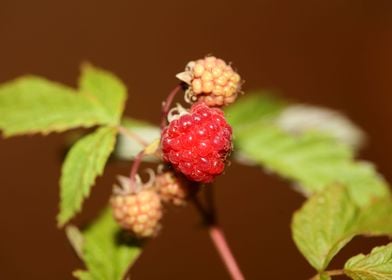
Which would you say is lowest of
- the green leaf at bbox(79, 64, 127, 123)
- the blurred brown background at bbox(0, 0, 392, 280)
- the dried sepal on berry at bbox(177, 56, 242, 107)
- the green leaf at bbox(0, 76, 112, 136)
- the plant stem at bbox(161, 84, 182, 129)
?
the blurred brown background at bbox(0, 0, 392, 280)

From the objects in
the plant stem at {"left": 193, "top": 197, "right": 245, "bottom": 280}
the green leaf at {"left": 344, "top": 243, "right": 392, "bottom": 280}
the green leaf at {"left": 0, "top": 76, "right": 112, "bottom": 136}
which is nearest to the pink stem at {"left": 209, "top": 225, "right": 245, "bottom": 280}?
the plant stem at {"left": 193, "top": 197, "right": 245, "bottom": 280}

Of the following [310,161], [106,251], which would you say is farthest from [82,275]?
[310,161]

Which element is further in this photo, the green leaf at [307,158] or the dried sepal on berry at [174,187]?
the green leaf at [307,158]

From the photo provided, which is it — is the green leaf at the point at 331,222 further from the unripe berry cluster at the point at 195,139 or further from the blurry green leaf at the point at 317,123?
the blurry green leaf at the point at 317,123

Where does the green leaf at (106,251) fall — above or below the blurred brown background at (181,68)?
above

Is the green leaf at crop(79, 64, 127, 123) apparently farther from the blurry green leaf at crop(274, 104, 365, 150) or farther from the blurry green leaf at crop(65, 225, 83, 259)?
the blurry green leaf at crop(274, 104, 365, 150)

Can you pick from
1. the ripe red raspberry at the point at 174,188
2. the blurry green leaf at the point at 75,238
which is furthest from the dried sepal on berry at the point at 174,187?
the blurry green leaf at the point at 75,238
